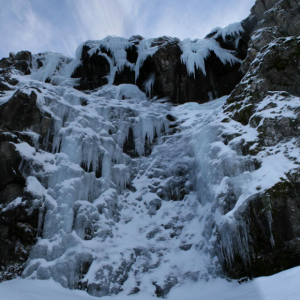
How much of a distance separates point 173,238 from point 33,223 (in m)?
5.35

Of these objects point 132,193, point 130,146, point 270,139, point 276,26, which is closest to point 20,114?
point 130,146

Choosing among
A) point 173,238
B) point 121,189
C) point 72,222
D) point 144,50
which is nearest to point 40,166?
point 72,222

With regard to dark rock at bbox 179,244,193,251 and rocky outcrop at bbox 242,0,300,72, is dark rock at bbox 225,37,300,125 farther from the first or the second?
dark rock at bbox 179,244,193,251

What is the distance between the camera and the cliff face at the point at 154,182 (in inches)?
384

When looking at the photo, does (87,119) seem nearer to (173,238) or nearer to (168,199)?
(168,199)

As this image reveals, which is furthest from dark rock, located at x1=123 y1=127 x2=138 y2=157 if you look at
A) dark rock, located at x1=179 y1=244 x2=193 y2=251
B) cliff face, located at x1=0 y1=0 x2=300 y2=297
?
dark rock, located at x1=179 y1=244 x2=193 y2=251

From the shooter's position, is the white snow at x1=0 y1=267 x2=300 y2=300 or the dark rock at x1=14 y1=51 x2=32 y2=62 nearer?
the white snow at x1=0 y1=267 x2=300 y2=300

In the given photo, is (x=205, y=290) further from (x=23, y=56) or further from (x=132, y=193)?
(x=23, y=56)

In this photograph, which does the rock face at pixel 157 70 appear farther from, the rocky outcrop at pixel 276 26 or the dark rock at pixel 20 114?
the dark rock at pixel 20 114

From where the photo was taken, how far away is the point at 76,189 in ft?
40.7

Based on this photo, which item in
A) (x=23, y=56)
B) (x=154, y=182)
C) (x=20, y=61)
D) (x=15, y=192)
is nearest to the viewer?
(x=15, y=192)

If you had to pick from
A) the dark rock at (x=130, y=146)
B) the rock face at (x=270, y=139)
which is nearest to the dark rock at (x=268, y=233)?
the rock face at (x=270, y=139)

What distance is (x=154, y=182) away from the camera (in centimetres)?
1502

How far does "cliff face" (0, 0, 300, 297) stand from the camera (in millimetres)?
9758
